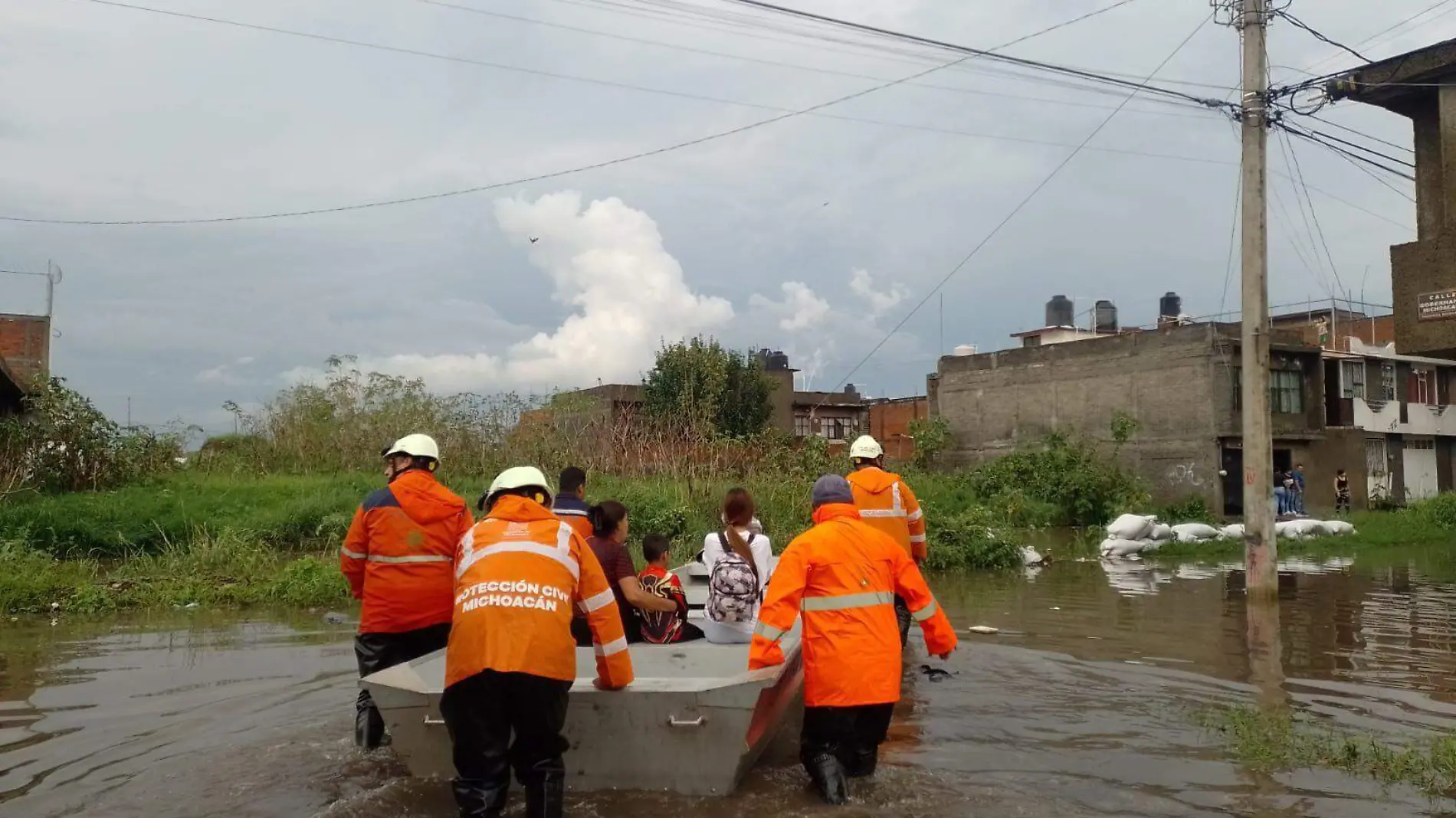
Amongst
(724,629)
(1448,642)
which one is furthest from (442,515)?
(1448,642)

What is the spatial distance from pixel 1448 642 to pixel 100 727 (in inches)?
450

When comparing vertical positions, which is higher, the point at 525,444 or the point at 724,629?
the point at 525,444

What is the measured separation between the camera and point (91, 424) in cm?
1753

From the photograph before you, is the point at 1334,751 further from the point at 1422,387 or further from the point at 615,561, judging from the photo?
the point at 1422,387

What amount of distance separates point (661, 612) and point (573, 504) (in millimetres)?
897

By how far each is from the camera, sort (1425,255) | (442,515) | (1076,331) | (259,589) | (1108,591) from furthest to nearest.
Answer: (1076,331) < (1425,255) < (1108,591) < (259,589) < (442,515)

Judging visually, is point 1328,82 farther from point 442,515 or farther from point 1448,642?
Result: point 442,515

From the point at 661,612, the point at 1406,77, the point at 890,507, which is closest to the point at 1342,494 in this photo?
the point at 1406,77

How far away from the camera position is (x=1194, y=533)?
20766 millimetres

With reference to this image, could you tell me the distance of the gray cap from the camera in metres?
5.50

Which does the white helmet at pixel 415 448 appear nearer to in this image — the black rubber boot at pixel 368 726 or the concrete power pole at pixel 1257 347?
the black rubber boot at pixel 368 726

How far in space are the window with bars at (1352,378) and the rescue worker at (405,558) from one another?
34146 millimetres

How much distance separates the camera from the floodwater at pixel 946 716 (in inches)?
214

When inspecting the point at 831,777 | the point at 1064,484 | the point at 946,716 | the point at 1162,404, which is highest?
the point at 1162,404
